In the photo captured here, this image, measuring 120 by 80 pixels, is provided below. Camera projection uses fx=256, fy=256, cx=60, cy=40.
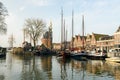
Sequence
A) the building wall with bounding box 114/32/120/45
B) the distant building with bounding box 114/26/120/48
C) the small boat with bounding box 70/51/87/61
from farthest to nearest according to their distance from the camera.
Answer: the building wall with bounding box 114/32/120/45 → the distant building with bounding box 114/26/120/48 → the small boat with bounding box 70/51/87/61

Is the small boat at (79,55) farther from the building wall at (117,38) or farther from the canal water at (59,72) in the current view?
the building wall at (117,38)

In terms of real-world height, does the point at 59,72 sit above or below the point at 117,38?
below

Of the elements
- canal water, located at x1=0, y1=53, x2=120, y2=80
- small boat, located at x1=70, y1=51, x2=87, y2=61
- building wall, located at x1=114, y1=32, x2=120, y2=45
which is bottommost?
canal water, located at x1=0, y1=53, x2=120, y2=80

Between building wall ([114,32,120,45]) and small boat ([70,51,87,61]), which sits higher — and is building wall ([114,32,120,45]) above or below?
above

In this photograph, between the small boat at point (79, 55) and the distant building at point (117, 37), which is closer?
the small boat at point (79, 55)

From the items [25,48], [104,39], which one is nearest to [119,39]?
[104,39]

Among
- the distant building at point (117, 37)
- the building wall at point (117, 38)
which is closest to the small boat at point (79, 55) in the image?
the distant building at point (117, 37)

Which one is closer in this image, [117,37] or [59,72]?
[59,72]

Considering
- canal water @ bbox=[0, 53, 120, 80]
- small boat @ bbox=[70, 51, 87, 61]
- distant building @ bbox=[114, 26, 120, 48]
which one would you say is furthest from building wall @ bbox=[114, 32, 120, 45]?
canal water @ bbox=[0, 53, 120, 80]

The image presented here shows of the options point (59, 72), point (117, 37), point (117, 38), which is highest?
point (117, 37)

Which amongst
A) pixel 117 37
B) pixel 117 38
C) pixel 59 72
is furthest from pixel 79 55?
pixel 59 72

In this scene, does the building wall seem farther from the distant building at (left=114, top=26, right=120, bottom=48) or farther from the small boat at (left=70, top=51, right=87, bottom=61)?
the small boat at (left=70, top=51, right=87, bottom=61)

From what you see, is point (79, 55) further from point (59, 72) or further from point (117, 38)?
point (59, 72)

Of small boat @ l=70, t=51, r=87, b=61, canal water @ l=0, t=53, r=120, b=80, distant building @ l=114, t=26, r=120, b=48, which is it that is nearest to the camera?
canal water @ l=0, t=53, r=120, b=80
